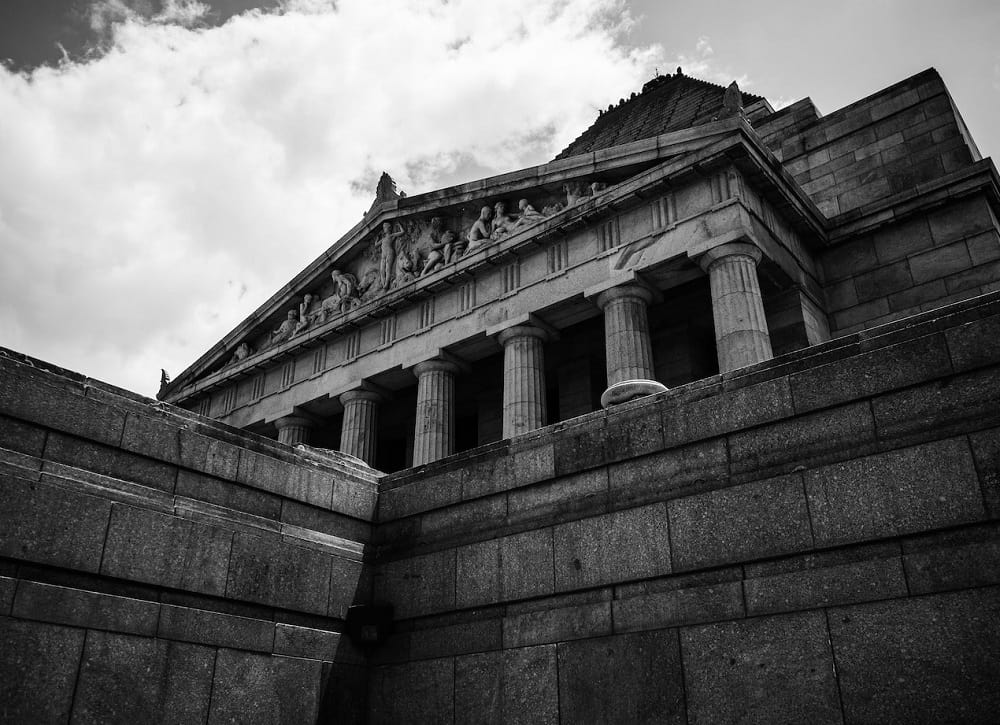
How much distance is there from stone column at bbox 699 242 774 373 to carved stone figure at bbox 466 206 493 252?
8.15 m

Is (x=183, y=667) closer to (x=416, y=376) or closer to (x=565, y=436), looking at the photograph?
(x=565, y=436)

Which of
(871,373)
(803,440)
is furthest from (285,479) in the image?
(871,373)

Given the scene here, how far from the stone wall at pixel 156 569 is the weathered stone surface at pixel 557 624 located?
2425 millimetres

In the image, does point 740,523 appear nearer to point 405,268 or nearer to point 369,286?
point 405,268

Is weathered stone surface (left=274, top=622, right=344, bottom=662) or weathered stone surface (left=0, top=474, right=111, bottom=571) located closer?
weathered stone surface (left=0, top=474, right=111, bottom=571)

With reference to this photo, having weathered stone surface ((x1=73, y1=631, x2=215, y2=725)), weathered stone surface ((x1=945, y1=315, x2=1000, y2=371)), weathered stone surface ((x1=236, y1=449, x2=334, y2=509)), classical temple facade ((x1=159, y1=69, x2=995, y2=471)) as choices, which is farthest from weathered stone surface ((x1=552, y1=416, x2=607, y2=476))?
classical temple facade ((x1=159, y1=69, x2=995, y2=471))

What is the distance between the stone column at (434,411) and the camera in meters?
26.4

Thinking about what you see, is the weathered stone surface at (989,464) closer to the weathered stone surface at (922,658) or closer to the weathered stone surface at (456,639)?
Result: the weathered stone surface at (922,658)

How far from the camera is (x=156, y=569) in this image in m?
9.36

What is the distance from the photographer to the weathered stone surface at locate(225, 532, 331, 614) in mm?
10133

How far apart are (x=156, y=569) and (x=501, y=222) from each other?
1963cm

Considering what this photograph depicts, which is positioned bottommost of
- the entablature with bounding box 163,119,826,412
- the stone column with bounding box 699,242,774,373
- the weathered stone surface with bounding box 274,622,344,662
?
the weathered stone surface with bounding box 274,622,344,662

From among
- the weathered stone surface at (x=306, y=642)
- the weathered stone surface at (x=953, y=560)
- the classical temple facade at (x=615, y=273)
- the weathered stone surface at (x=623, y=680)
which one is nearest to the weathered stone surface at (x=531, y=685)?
the weathered stone surface at (x=623, y=680)

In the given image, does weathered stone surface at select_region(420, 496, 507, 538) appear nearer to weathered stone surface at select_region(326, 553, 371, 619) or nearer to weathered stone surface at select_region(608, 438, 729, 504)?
weathered stone surface at select_region(326, 553, 371, 619)
